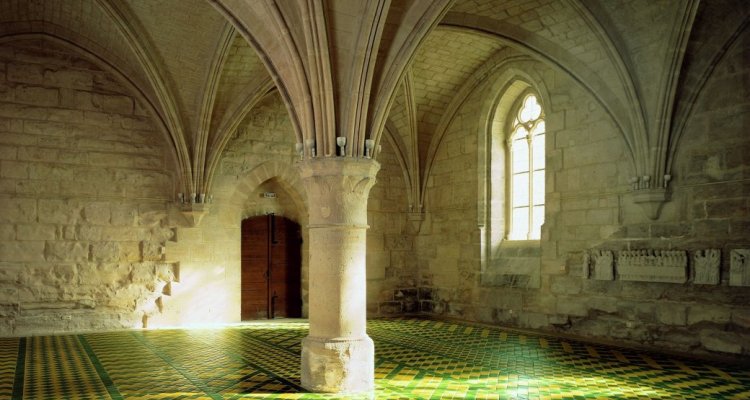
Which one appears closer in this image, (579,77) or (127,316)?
(579,77)

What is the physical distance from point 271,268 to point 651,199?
7001 mm

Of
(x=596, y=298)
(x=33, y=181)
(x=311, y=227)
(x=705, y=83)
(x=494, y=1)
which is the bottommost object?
(x=596, y=298)

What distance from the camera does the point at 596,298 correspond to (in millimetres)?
8922

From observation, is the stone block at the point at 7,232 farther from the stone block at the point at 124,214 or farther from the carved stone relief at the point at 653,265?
the carved stone relief at the point at 653,265

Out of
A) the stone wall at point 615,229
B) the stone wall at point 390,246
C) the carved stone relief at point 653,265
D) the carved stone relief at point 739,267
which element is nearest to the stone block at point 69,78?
the stone wall at point 390,246

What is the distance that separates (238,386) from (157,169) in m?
5.93

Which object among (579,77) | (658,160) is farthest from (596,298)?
(579,77)

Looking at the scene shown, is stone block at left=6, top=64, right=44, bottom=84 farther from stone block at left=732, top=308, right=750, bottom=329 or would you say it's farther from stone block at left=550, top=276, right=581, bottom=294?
stone block at left=732, top=308, right=750, bottom=329

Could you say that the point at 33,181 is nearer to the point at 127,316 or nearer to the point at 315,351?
the point at 127,316

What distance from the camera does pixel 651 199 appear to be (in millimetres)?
8062

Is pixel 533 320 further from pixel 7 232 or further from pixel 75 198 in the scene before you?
pixel 7 232

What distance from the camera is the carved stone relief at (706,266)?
24.4ft

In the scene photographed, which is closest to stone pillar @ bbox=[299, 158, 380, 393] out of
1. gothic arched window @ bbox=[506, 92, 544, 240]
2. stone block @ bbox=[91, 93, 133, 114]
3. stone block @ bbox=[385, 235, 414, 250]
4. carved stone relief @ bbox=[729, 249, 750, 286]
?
carved stone relief @ bbox=[729, 249, 750, 286]

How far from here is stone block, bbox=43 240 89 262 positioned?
998 centimetres
